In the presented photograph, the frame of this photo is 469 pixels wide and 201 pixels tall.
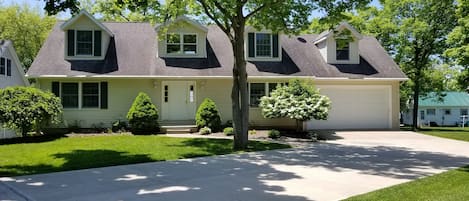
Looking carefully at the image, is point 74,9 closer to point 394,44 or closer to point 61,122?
point 61,122

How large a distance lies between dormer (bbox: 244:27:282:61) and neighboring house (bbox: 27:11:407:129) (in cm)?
5

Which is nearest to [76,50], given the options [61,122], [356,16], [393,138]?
[61,122]

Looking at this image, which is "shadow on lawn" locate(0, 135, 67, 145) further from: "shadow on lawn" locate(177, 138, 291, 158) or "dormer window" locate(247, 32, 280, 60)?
"dormer window" locate(247, 32, 280, 60)

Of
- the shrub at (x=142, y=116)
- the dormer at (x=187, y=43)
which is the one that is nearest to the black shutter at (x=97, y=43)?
the dormer at (x=187, y=43)

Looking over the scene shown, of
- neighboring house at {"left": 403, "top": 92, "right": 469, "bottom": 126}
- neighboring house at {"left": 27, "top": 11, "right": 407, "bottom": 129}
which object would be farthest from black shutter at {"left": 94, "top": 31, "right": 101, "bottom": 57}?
neighboring house at {"left": 403, "top": 92, "right": 469, "bottom": 126}

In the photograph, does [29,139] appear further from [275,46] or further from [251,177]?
[275,46]

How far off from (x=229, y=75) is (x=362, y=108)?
7340 mm

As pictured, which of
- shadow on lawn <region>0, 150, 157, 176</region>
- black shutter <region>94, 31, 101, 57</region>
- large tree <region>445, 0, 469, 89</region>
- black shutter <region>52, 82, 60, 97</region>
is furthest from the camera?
black shutter <region>94, 31, 101, 57</region>

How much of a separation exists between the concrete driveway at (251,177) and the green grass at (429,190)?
337mm

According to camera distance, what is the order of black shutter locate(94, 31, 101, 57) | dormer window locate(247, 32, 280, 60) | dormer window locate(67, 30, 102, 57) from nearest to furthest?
dormer window locate(67, 30, 102, 57) < black shutter locate(94, 31, 101, 57) < dormer window locate(247, 32, 280, 60)

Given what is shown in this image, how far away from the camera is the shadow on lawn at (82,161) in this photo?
8781 millimetres

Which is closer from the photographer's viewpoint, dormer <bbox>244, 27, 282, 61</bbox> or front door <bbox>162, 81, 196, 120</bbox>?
front door <bbox>162, 81, 196, 120</bbox>

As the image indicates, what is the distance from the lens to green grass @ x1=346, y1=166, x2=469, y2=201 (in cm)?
636

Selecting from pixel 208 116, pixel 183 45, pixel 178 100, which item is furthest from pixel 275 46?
pixel 178 100
